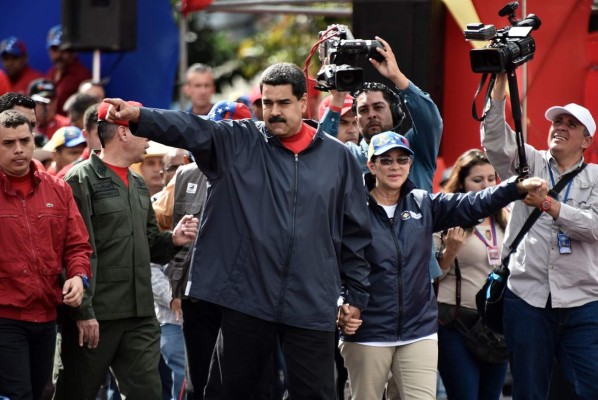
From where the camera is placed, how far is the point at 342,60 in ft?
25.8

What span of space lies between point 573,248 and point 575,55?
354cm

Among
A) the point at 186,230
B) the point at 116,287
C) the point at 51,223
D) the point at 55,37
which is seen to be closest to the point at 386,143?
the point at 186,230

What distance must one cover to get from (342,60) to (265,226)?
1350 millimetres

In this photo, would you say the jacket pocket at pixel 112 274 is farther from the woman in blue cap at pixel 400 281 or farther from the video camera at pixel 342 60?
the video camera at pixel 342 60

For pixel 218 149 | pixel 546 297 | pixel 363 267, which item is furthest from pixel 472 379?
pixel 218 149

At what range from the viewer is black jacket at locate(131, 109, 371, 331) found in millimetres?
6996

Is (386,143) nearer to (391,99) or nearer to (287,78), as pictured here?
(391,99)

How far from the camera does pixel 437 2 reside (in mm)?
11492

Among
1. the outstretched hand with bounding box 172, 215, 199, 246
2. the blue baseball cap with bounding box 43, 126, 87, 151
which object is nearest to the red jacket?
the outstretched hand with bounding box 172, 215, 199, 246

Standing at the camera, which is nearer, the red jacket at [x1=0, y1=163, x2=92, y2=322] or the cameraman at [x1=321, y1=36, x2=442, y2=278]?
the red jacket at [x1=0, y1=163, x2=92, y2=322]

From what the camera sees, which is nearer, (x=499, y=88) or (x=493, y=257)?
(x=499, y=88)

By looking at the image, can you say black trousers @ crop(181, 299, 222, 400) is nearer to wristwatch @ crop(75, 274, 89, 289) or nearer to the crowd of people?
the crowd of people

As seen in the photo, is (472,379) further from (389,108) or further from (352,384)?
(389,108)

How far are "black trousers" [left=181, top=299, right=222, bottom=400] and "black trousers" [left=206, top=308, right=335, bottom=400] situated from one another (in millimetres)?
1481
